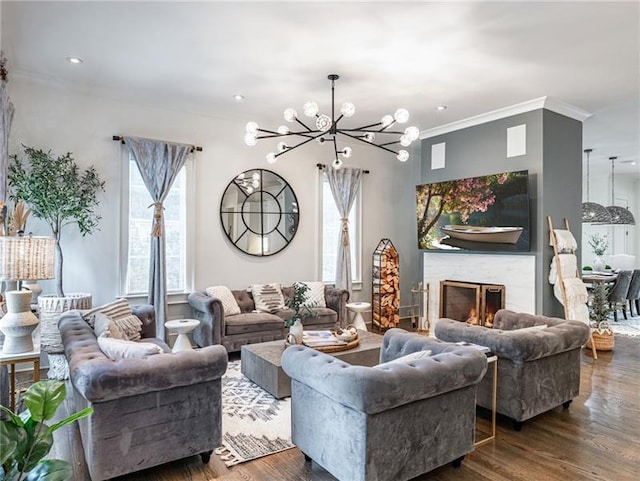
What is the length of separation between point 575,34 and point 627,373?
3.53 metres

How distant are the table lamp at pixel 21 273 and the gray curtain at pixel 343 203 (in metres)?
4.41

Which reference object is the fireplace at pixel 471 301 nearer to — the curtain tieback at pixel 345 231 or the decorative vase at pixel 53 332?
the curtain tieback at pixel 345 231

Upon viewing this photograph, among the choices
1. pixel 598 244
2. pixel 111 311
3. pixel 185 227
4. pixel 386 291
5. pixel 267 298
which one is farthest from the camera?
pixel 598 244

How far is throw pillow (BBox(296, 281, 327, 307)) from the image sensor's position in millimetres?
5906

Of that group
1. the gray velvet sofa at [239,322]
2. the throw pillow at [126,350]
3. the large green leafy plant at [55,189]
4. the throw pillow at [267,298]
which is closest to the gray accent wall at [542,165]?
the gray velvet sofa at [239,322]

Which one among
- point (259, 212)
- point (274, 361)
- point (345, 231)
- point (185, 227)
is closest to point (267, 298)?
point (259, 212)

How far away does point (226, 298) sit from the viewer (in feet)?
17.4

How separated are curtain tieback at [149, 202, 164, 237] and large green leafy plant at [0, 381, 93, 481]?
3.72m

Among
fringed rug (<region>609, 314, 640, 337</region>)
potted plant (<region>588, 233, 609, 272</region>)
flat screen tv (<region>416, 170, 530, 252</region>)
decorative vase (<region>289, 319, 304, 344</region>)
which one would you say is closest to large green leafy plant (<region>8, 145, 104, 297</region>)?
decorative vase (<region>289, 319, 304, 344</region>)

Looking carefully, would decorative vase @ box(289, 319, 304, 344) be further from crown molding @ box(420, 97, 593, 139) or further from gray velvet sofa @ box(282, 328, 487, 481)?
crown molding @ box(420, 97, 593, 139)

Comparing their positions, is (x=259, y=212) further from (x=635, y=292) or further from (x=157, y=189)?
(x=635, y=292)

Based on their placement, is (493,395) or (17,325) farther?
(493,395)

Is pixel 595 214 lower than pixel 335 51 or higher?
lower

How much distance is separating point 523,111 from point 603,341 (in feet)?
10.3
